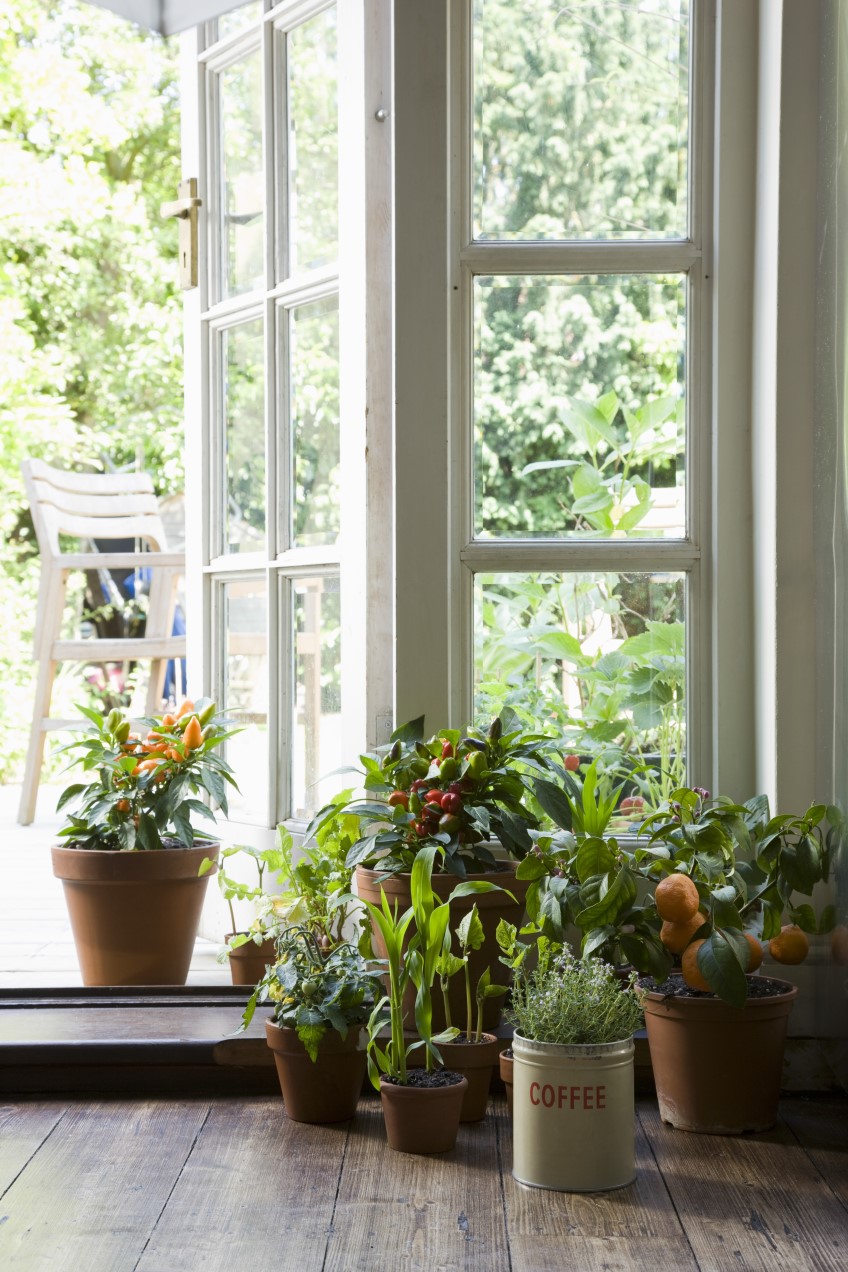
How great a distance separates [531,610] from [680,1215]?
1.03m

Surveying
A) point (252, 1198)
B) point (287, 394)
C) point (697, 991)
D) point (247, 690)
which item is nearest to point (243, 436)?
point (287, 394)

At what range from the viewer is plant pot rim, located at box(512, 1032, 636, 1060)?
1721mm

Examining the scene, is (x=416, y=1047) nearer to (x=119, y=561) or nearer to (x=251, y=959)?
(x=251, y=959)

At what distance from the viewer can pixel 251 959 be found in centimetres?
238

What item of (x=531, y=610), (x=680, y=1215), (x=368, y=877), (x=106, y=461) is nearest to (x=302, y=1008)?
(x=368, y=877)

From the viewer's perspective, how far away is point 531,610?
232cm

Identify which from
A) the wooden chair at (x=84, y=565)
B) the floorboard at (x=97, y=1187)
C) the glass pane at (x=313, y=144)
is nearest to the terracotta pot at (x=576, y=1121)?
the floorboard at (x=97, y=1187)

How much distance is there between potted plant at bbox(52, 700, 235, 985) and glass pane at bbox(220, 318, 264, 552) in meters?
0.47

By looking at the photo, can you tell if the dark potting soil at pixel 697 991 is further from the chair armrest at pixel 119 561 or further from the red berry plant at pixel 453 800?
the chair armrest at pixel 119 561

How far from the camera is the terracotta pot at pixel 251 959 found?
7.81 ft

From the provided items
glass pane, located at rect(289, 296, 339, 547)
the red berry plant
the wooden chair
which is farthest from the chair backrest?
the red berry plant

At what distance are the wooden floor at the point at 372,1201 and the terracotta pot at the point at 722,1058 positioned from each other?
0.12ft

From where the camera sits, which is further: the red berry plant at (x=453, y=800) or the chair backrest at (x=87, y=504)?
the chair backrest at (x=87, y=504)

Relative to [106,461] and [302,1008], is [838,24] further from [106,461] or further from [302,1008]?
[106,461]
